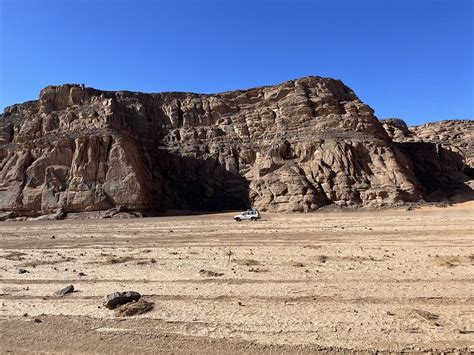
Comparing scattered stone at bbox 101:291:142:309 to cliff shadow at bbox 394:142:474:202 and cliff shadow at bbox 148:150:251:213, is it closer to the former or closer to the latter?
cliff shadow at bbox 148:150:251:213

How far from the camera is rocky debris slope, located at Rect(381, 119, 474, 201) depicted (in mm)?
56125

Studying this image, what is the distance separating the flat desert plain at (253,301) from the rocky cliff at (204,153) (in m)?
31.3

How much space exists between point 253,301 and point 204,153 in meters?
50.2

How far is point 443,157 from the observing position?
65.6m

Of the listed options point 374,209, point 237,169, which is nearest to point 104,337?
point 374,209

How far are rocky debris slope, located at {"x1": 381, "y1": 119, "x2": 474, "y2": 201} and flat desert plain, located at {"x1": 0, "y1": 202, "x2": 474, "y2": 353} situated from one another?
1656 inches

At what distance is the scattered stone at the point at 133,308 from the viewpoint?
24.4 feet

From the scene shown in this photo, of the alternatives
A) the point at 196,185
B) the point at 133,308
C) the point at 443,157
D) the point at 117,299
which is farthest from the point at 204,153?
the point at 133,308

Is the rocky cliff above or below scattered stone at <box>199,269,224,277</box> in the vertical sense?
above

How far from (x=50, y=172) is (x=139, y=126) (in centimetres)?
1901

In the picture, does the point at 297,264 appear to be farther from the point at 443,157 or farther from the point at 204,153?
the point at 443,157

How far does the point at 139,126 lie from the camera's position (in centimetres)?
6322

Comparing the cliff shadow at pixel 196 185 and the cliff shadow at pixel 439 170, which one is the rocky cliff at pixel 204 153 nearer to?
the cliff shadow at pixel 196 185

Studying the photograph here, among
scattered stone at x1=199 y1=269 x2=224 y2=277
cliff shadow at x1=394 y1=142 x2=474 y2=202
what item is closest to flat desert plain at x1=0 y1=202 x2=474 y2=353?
scattered stone at x1=199 y1=269 x2=224 y2=277
